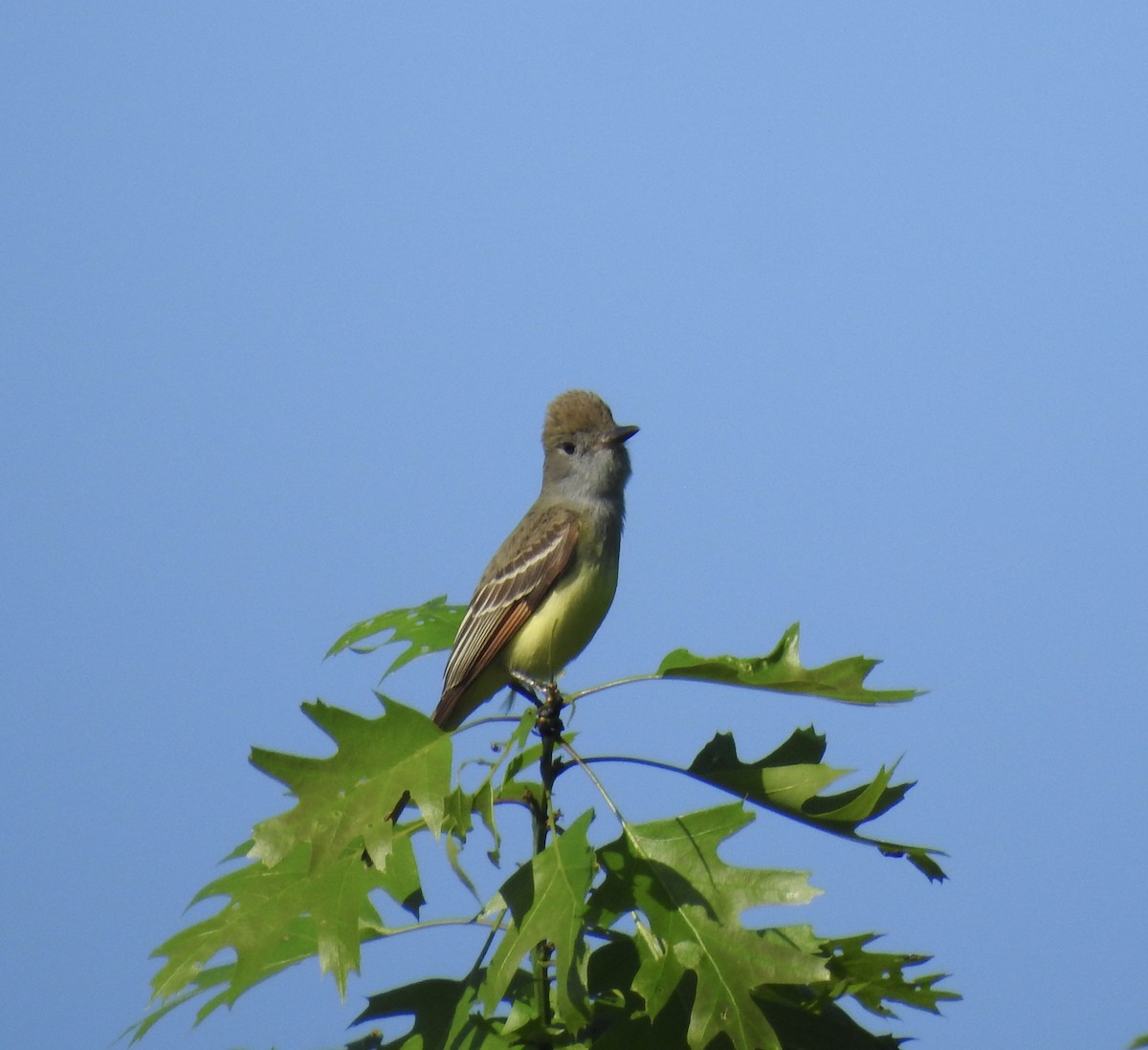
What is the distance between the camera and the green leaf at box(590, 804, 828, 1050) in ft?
8.69

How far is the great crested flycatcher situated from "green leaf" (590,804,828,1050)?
176cm

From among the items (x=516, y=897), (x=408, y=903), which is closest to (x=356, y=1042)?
(x=408, y=903)

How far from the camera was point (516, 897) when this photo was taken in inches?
111

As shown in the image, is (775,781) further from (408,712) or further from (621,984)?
(408,712)

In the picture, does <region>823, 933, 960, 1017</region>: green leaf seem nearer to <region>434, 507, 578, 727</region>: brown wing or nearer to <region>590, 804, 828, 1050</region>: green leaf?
<region>590, 804, 828, 1050</region>: green leaf

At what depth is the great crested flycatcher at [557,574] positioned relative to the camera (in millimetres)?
4918

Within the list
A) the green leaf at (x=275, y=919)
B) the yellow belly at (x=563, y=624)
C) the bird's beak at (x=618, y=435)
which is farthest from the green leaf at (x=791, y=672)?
the bird's beak at (x=618, y=435)

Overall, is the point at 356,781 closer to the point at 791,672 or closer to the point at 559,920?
the point at 559,920

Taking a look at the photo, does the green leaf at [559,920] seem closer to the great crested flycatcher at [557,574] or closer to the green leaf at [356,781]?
the green leaf at [356,781]

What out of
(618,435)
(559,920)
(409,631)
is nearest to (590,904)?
(559,920)

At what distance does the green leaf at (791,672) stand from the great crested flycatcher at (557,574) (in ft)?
5.18

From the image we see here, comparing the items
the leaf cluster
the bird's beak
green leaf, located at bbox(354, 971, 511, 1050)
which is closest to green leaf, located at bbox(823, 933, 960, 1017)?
the leaf cluster

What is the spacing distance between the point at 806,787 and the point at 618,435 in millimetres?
2640

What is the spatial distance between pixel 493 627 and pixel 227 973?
1.87m
